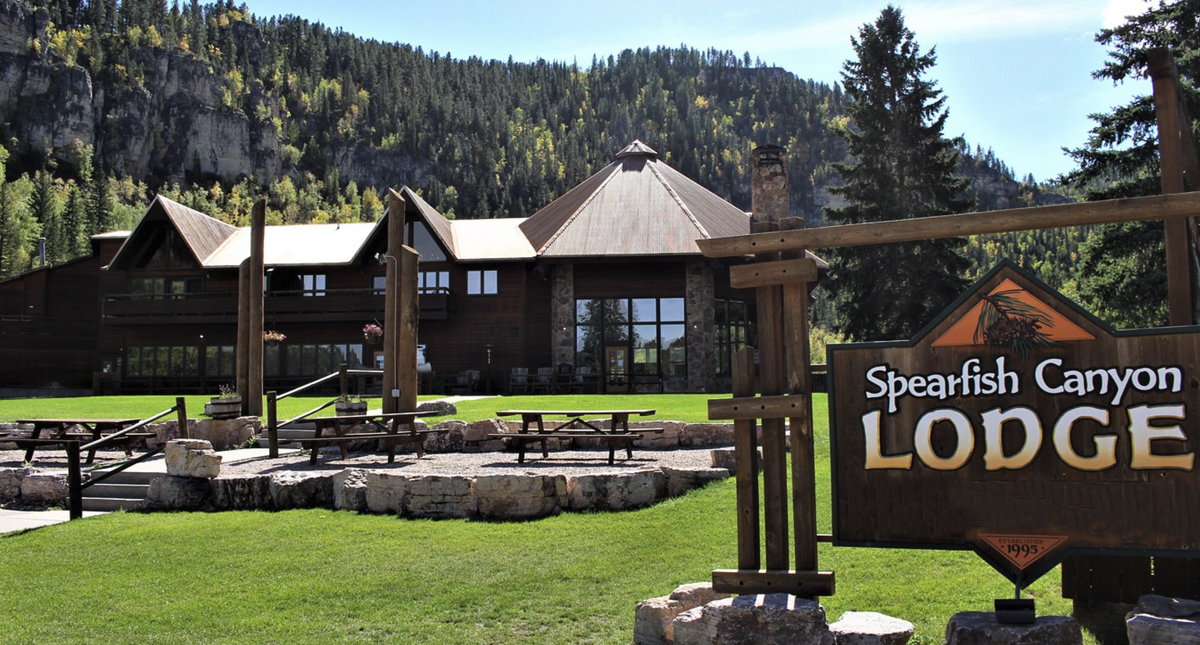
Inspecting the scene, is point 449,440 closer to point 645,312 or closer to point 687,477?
point 687,477

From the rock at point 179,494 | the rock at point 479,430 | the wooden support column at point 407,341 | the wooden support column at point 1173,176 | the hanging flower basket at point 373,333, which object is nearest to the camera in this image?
the wooden support column at point 1173,176

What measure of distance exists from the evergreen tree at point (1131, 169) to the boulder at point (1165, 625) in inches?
840

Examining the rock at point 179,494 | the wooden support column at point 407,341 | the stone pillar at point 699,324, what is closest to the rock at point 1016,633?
the rock at point 179,494

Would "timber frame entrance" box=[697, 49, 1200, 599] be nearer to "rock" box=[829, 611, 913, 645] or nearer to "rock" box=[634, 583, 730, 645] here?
"rock" box=[829, 611, 913, 645]

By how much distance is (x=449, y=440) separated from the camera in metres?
18.6

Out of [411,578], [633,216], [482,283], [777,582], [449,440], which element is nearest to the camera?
[777,582]

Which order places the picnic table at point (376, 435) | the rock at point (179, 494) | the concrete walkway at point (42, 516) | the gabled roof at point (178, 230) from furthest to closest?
the gabled roof at point (178, 230) → the picnic table at point (376, 435) → the rock at point (179, 494) → the concrete walkway at point (42, 516)

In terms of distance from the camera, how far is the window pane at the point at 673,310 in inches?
1532

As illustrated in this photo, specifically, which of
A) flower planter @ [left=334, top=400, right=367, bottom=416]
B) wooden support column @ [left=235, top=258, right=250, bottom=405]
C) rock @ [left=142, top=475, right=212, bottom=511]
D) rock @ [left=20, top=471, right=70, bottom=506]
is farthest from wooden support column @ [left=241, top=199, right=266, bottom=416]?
rock @ [left=142, top=475, right=212, bottom=511]

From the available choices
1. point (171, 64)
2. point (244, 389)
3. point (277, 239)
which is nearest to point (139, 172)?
point (171, 64)

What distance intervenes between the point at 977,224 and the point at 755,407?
1.77 m

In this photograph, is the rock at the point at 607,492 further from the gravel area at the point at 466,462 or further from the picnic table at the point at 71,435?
the picnic table at the point at 71,435

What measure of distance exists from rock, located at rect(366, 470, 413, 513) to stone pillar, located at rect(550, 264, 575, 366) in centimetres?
2649

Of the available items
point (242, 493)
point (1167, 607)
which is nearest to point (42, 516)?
point (242, 493)
